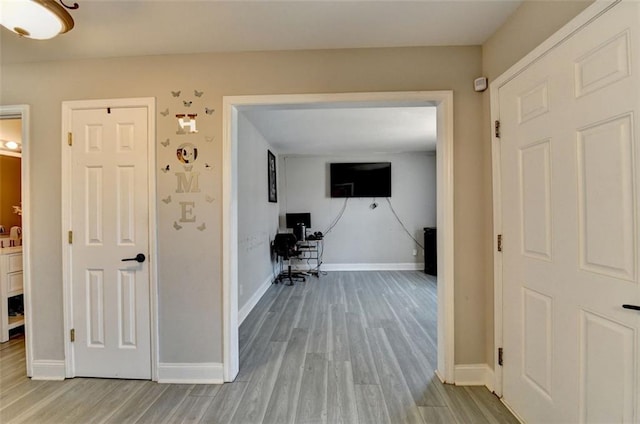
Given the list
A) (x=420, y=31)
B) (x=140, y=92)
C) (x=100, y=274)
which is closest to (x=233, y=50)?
(x=140, y=92)

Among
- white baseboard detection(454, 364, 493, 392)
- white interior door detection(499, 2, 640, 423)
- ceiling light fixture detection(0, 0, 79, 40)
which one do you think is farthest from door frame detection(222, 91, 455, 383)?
ceiling light fixture detection(0, 0, 79, 40)

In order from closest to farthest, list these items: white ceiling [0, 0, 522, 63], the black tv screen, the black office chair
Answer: white ceiling [0, 0, 522, 63], the black office chair, the black tv screen

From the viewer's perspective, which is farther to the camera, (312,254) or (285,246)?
(312,254)

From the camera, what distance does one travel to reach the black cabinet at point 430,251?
5.38m

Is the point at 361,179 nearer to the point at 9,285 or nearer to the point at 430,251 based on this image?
the point at 430,251

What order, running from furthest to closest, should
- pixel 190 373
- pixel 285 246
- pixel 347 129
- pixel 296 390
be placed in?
pixel 285 246 → pixel 347 129 → pixel 190 373 → pixel 296 390

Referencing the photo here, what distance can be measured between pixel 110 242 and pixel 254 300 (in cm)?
207

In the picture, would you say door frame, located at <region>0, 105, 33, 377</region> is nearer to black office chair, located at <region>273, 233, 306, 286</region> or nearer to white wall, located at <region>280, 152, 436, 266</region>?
black office chair, located at <region>273, 233, 306, 286</region>

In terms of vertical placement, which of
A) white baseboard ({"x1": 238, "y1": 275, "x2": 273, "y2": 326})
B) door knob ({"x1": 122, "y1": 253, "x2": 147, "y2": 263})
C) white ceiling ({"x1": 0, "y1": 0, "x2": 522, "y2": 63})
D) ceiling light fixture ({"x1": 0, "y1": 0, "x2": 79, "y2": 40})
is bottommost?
white baseboard ({"x1": 238, "y1": 275, "x2": 273, "y2": 326})

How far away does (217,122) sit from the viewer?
203cm

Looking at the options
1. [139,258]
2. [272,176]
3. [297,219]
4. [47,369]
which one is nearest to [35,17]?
[139,258]

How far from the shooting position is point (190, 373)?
202 centimetres

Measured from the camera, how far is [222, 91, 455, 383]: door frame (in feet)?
6.43

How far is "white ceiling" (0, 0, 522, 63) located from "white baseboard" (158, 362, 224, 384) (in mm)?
2393
